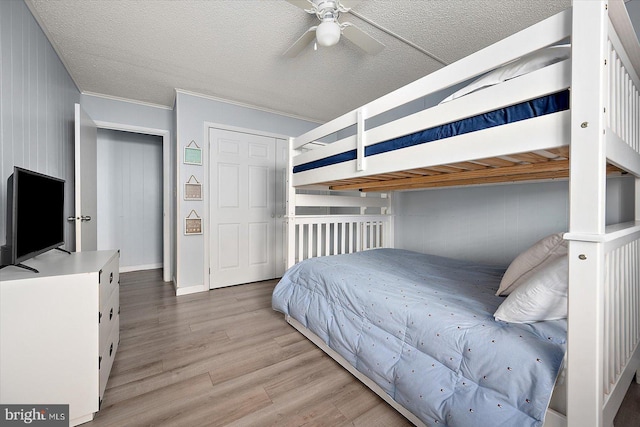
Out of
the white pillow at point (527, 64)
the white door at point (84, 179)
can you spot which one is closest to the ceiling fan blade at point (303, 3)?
the white pillow at point (527, 64)

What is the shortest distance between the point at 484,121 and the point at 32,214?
221 cm

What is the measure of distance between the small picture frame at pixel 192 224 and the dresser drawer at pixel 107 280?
134 centimetres

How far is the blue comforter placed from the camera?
0.85m

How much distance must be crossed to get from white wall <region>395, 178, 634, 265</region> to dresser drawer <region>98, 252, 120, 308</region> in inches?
105

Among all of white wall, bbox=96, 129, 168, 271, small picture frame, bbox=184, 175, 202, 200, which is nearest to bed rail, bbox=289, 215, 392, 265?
small picture frame, bbox=184, 175, 202, 200

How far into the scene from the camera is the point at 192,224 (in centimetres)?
315

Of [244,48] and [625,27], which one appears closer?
[625,27]

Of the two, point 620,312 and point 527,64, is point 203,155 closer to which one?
point 527,64

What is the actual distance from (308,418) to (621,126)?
173cm

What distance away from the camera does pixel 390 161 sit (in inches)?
57.1

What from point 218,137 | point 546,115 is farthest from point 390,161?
point 218,137

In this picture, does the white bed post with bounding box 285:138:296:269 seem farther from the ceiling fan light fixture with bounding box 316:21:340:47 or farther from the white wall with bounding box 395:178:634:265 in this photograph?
the white wall with bounding box 395:178:634:265

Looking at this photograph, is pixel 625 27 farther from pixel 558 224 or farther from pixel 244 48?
pixel 244 48

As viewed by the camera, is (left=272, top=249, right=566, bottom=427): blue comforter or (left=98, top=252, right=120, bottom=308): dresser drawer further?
(left=98, top=252, right=120, bottom=308): dresser drawer
